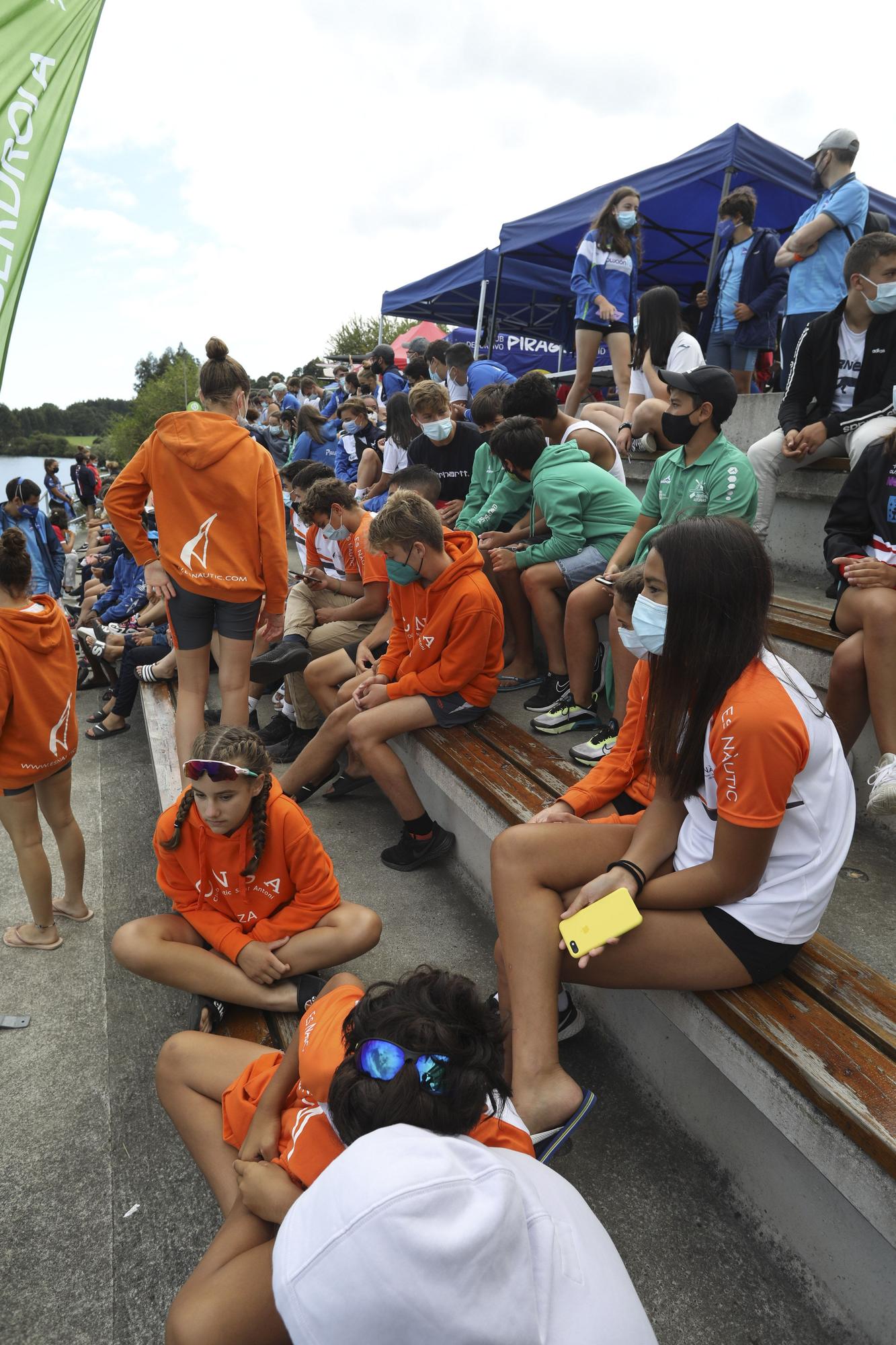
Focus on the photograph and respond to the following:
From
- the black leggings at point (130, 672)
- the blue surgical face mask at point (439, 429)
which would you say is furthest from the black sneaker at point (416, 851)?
the black leggings at point (130, 672)

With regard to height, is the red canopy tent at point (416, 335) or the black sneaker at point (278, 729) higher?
the red canopy tent at point (416, 335)

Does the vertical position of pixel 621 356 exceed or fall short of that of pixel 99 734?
it exceeds it

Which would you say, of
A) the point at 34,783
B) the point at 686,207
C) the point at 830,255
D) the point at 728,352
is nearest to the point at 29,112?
the point at 34,783

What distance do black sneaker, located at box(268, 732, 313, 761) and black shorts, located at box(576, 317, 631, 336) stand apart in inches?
139

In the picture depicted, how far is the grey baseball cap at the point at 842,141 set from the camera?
422 cm

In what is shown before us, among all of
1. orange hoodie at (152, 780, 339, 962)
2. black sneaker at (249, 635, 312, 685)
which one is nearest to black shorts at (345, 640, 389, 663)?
black sneaker at (249, 635, 312, 685)

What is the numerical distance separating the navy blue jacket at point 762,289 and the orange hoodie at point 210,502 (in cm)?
390

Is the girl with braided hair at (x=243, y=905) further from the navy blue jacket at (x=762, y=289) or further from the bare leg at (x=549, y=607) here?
the navy blue jacket at (x=762, y=289)

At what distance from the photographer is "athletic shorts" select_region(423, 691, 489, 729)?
11.0 feet

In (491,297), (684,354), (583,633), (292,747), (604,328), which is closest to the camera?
(583,633)

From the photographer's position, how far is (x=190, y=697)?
11.7 feet

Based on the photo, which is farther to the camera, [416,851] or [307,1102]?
[416,851]

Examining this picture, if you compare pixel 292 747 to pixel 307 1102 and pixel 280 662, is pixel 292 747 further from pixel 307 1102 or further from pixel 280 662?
pixel 307 1102

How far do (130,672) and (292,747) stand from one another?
6.66ft
